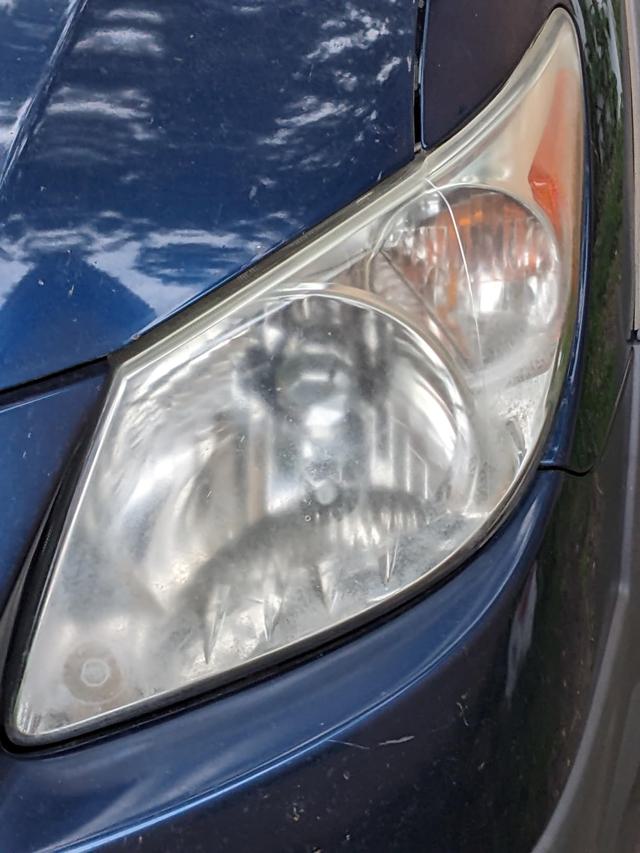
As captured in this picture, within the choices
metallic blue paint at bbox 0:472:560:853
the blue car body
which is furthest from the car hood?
metallic blue paint at bbox 0:472:560:853

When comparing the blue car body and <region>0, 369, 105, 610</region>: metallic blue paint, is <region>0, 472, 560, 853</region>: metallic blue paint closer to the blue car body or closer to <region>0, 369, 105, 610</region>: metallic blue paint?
the blue car body

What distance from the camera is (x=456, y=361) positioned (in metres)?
0.90

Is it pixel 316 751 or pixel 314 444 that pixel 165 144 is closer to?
pixel 314 444

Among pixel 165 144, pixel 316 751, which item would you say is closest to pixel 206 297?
pixel 165 144

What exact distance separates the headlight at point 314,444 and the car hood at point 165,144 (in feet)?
0.13

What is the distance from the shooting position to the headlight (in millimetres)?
851

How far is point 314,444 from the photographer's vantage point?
0.88 m

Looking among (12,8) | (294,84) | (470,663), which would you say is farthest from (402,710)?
(12,8)

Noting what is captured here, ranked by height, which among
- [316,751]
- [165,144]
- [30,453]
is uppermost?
[165,144]

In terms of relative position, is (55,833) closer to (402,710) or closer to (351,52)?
(402,710)

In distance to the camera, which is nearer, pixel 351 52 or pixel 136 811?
pixel 136 811

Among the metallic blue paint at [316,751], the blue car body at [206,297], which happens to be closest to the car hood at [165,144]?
the blue car body at [206,297]

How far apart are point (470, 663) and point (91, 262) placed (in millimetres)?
488

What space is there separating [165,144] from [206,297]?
148 mm
